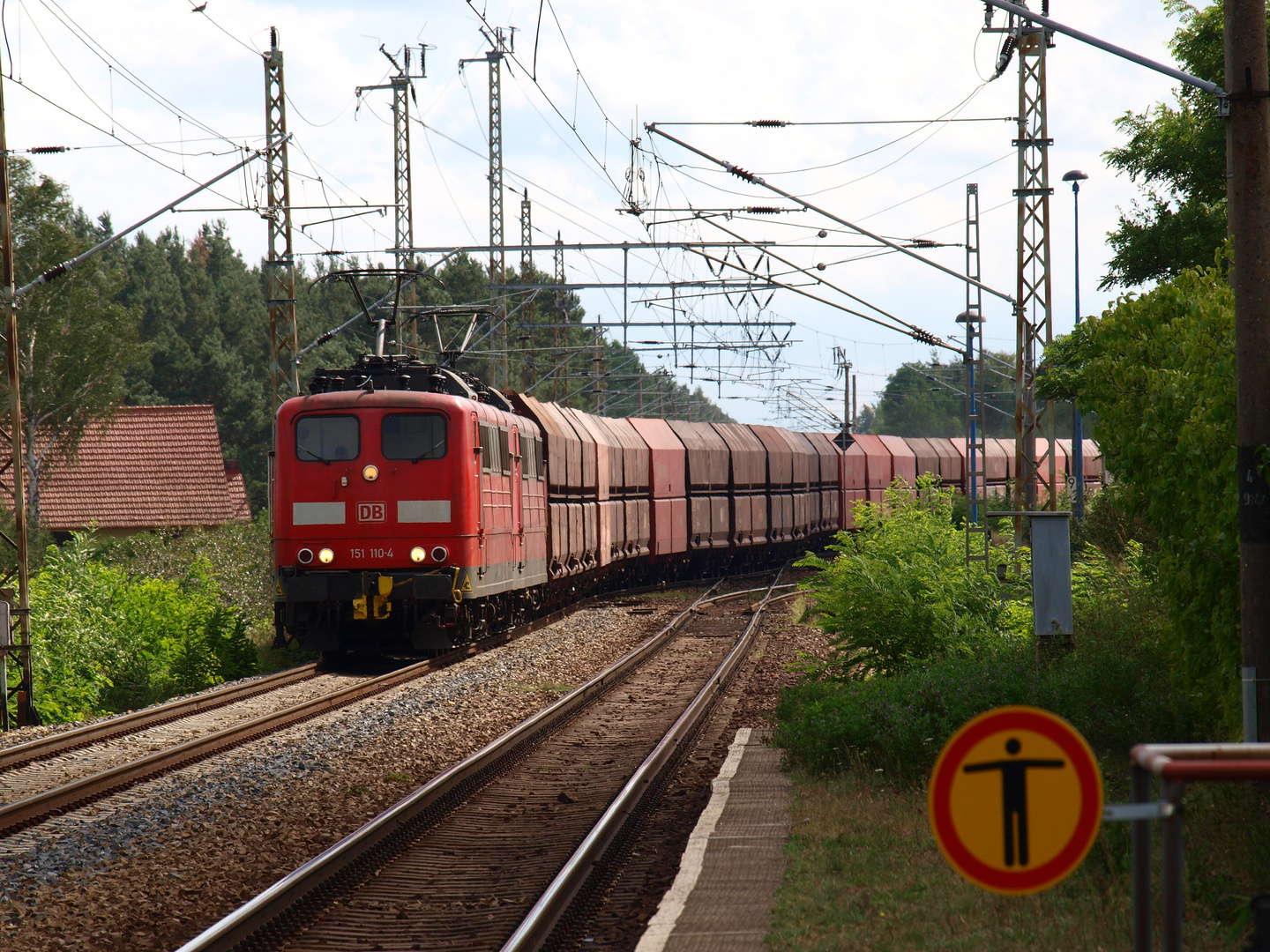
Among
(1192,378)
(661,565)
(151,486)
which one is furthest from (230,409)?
(1192,378)

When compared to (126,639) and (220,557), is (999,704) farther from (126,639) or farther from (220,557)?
(220,557)

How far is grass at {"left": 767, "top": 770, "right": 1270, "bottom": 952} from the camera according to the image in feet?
19.0

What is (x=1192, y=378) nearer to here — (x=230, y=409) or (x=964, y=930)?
(x=964, y=930)

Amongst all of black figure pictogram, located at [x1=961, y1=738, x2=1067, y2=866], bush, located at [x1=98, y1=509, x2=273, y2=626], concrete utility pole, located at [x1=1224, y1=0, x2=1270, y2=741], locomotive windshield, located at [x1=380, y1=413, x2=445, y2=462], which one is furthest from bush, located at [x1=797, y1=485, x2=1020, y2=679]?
bush, located at [x1=98, y1=509, x2=273, y2=626]

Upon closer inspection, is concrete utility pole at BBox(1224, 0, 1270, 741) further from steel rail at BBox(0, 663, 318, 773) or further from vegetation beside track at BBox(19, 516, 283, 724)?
vegetation beside track at BBox(19, 516, 283, 724)

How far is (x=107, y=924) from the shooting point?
670cm

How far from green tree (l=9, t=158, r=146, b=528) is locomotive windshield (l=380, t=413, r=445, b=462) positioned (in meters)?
25.1

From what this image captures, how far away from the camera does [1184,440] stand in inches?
301

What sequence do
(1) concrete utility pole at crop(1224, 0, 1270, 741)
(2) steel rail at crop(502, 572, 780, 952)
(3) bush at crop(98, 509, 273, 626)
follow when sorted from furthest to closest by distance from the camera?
(3) bush at crop(98, 509, 273, 626)
(1) concrete utility pole at crop(1224, 0, 1270, 741)
(2) steel rail at crop(502, 572, 780, 952)

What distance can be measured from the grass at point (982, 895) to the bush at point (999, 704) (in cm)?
154

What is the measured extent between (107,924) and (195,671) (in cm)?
1228

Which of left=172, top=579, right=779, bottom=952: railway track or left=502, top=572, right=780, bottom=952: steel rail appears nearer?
left=502, top=572, right=780, bottom=952: steel rail

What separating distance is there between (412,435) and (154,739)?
223 inches

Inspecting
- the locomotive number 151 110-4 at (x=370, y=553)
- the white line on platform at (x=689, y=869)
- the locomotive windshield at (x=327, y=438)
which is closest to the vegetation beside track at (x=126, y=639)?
the locomotive number 151 110-4 at (x=370, y=553)
